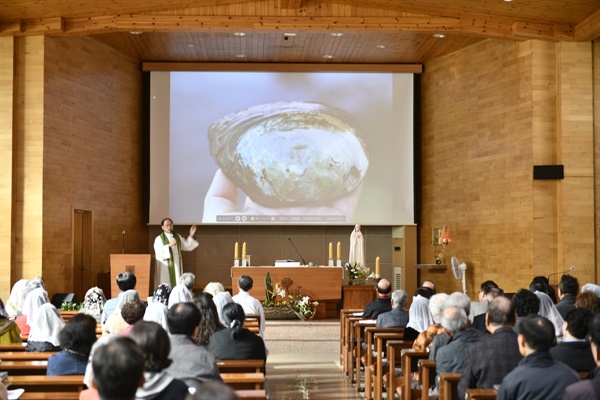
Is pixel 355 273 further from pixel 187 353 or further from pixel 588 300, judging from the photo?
pixel 187 353

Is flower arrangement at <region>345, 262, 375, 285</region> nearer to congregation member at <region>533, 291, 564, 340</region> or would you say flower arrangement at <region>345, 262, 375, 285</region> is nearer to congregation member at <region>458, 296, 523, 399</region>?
congregation member at <region>533, 291, 564, 340</region>

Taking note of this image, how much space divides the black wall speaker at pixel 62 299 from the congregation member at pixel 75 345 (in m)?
7.99

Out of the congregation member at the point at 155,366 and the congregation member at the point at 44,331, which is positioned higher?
the congregation member at the point at 155,366

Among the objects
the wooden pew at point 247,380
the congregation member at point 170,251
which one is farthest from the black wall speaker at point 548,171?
the wooden pew at point 247,380

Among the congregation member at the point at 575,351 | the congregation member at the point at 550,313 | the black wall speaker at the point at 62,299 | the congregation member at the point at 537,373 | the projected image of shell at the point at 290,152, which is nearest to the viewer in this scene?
the congregation member at the point at 537,373

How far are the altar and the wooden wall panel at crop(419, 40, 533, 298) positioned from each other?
9.78 feet

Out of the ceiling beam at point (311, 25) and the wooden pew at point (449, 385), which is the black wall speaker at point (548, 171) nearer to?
the ceiling beam at point (311, 25)

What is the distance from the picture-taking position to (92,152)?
15086 mm

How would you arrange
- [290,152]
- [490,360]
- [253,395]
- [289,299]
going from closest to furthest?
[253,395] < [490,360] < [289,299] < [290,152]

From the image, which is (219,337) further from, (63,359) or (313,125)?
(313,125)

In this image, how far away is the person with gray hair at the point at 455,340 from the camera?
5.38 metres

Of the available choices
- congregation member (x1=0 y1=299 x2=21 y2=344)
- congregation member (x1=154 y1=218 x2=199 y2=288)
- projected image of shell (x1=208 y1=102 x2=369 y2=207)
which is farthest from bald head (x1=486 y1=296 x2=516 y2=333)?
projected image of shell (x1=208 y1=102 x2=369 y2=207)

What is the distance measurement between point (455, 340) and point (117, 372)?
11.0 feet

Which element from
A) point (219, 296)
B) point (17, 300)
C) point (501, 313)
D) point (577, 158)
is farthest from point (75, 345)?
point (577, 158)
